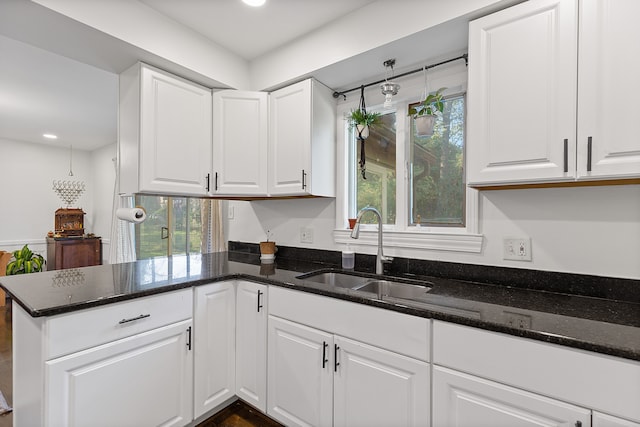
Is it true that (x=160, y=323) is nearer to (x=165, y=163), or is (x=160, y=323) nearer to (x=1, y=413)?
(x=165, y=163)

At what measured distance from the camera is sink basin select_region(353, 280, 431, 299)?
→ 65.1 inches

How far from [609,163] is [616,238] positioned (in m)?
0.41

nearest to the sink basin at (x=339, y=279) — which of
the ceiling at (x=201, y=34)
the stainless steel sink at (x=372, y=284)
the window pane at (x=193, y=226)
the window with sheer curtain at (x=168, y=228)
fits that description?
the stainless steel sink at (x=372, y=284)

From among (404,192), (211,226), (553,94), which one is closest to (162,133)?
(404,192)

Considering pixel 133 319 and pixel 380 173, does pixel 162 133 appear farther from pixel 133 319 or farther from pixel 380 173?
pixel 380 173

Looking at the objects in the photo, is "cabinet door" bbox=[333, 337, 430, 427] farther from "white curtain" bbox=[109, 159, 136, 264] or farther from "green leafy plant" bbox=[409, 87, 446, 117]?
"white curtain" bbox=[109, 159, 136, 264]

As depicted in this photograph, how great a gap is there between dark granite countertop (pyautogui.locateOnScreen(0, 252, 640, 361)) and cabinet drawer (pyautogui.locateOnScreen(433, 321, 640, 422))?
0.04 m

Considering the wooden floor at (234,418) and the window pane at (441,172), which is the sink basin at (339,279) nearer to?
the window pane at (441,172)

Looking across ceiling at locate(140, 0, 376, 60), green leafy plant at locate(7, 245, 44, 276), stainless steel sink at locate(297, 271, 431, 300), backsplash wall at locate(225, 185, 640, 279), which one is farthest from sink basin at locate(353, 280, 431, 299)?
green leafy plant at locate(7, 245, 44, 276)

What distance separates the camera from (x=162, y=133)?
1910mm

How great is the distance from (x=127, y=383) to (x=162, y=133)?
4.46 feet

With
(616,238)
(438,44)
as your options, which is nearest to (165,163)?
(438,44)

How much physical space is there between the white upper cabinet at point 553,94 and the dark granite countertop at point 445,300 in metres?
0.51

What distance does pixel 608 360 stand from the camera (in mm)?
871
